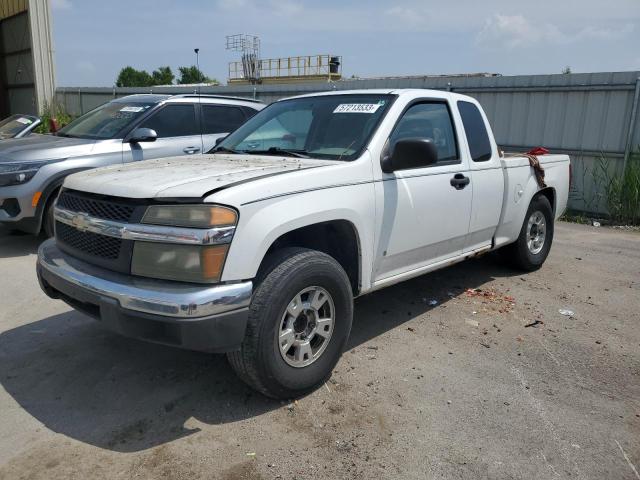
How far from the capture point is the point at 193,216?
280cm

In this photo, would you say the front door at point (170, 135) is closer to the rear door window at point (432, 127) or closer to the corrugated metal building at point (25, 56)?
the rear door window at point (432, 127)

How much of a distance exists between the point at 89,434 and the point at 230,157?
211cm

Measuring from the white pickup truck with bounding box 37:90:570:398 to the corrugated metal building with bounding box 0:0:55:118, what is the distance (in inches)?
740

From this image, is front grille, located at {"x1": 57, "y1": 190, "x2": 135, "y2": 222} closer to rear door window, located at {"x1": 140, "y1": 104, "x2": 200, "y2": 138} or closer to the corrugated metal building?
rear door window, located at {"x1": 140, "y1": 104, "x2": 200, "y2": 138}

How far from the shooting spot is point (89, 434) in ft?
9.60

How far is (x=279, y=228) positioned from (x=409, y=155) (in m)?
1.17

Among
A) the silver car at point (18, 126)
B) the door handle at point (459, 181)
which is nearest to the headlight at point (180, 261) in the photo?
the door handle at point (459, 181)

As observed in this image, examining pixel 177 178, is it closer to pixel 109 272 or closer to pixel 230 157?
pixel 109 272

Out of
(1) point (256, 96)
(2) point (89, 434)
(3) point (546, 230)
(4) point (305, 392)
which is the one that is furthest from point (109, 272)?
(1) point (256, 96)

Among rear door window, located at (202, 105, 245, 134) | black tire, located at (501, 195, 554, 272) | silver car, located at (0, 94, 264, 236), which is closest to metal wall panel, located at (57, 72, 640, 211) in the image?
black tire, located at (501, 195, 554, 272)

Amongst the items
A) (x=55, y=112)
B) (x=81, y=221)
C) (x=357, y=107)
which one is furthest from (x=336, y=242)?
(x=55, y=112)

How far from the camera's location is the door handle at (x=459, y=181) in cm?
439

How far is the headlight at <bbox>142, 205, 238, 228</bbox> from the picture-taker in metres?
2.77

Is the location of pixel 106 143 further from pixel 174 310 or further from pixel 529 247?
pixel 529 247
